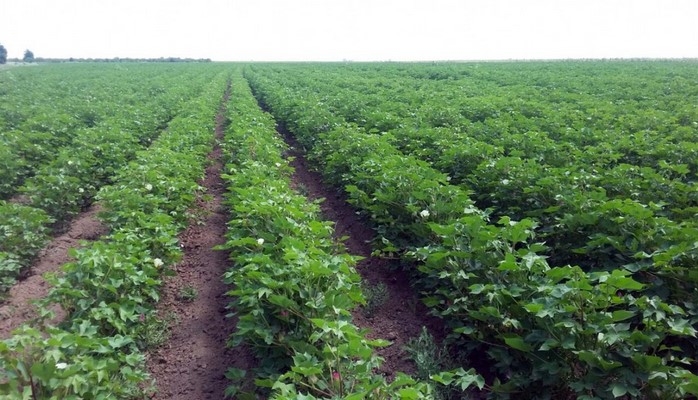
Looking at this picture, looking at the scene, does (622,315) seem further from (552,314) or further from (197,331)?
(197,331)

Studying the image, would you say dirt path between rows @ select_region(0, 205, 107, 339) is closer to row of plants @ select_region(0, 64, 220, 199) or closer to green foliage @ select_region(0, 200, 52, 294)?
green foliage @ select_region(0, 200, 52, 294)

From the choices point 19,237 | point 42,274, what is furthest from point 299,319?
point 19,237

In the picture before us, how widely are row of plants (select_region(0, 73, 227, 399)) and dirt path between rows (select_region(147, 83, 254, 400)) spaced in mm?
227

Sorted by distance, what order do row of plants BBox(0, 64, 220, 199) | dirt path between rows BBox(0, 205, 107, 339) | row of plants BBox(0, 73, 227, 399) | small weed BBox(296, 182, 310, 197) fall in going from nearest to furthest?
1. row of plants BBox(0, 73, 227, 399)
2. dirt path between rows BBox(0, 205, 107, 339)
3. row of plants BBox(0, 64, 220, 199)
4. small weed BBox(296, 182, 310, 197)

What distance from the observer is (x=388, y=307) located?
5555mm

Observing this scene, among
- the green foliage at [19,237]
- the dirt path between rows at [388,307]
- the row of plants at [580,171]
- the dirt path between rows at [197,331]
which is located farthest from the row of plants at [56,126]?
the row of plants at [580,171]

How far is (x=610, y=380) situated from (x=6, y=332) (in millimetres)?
5630

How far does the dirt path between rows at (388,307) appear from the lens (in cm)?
468

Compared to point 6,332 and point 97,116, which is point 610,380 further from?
point 97,116

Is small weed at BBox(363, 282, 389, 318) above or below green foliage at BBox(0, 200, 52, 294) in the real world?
below

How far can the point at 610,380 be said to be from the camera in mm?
3197

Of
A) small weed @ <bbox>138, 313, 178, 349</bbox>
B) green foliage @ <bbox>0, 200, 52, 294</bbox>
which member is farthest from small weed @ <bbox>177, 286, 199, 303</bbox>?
green foliage @ <bbox>0, 200, 52, 294</bbox>

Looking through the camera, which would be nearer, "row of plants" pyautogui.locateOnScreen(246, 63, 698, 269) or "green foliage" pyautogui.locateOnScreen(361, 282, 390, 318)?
"row of plants" pyautogui.locateOnScreen(246, 63, 698, 269)

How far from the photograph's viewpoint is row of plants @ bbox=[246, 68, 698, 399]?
3.15 m
